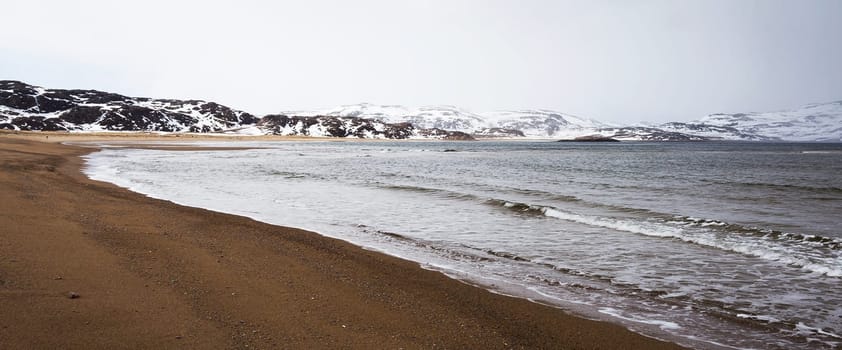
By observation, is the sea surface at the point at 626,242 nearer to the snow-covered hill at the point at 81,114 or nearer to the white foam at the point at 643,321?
the white foam at the point at 643,321

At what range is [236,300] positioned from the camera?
599cm

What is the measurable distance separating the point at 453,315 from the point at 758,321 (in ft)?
13.2

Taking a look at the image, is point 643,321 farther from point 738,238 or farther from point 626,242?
point 738,238

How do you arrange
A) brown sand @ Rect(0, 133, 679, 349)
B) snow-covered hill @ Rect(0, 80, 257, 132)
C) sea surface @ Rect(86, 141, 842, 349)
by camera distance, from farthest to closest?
snow-covered hill @ Rect(0, 80, 257, 132)
sea surface @ Rect(86, 141, 842, 349)
brown sand @ Rect(0, 133, 679, 349)

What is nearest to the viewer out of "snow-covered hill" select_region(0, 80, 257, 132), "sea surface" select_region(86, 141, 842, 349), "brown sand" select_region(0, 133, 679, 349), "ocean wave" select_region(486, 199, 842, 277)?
"brown sand" select_region(0, 133, 679, 349)

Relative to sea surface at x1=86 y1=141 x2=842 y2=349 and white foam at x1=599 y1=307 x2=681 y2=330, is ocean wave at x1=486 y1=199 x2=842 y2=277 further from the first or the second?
white foam at x1=599 y1=307 x2=681 y2=330

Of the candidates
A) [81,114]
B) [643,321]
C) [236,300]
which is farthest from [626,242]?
[81,114]

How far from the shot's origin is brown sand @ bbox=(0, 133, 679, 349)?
485 cm

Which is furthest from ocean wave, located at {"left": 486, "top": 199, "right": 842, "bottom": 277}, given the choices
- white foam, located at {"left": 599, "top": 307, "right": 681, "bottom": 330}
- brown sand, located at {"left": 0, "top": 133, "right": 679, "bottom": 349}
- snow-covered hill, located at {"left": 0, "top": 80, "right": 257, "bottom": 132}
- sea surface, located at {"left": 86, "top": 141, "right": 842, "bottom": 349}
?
snow-covered hill, located at {"left": 0, "top": 80, "right": 257, "bottom": 132}

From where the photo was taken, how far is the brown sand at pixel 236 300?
4848 mm

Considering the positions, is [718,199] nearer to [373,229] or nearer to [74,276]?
[373,229]

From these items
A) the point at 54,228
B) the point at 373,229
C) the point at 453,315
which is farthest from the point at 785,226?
the point at 54,228

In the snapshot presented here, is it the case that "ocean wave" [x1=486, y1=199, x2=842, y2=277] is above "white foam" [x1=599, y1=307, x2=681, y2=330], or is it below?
above

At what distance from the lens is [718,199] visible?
20625 mm
